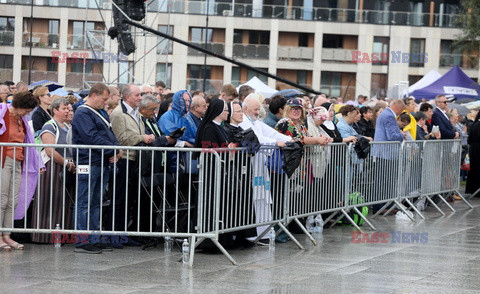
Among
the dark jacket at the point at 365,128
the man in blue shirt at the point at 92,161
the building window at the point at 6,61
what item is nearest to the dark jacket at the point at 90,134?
the man in blue shirt at the point at 92,161

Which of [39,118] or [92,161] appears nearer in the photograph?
[92,161]

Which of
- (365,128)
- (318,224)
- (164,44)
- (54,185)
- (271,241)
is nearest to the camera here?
(54,185)

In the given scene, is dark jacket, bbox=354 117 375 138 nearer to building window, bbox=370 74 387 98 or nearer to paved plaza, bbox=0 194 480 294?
paved plaza, bbox=0 194 480 294

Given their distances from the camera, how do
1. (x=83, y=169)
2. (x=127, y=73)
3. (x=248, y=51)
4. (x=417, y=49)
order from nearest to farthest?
(x=83, y=169), (x=127, y=73), (x=248, y=51), (x=417, y=49)

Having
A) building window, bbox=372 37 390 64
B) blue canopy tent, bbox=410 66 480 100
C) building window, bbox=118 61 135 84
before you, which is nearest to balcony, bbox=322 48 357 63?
building window, bbox=372 37 390 64

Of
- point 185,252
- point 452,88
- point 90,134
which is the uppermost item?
point 452,88

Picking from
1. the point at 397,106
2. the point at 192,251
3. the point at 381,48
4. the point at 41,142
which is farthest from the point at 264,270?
the point at 381,48

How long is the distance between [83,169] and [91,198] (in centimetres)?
34

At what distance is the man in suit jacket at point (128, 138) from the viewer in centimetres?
1090

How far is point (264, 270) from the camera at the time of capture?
9.72m

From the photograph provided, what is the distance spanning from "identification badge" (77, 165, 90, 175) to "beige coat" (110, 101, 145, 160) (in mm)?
967

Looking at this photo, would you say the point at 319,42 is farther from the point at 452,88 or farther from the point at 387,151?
the point at 387,151

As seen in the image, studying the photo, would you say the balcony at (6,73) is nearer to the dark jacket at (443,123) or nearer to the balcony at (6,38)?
the balcony at (6,38)

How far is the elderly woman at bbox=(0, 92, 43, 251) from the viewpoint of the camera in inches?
407
